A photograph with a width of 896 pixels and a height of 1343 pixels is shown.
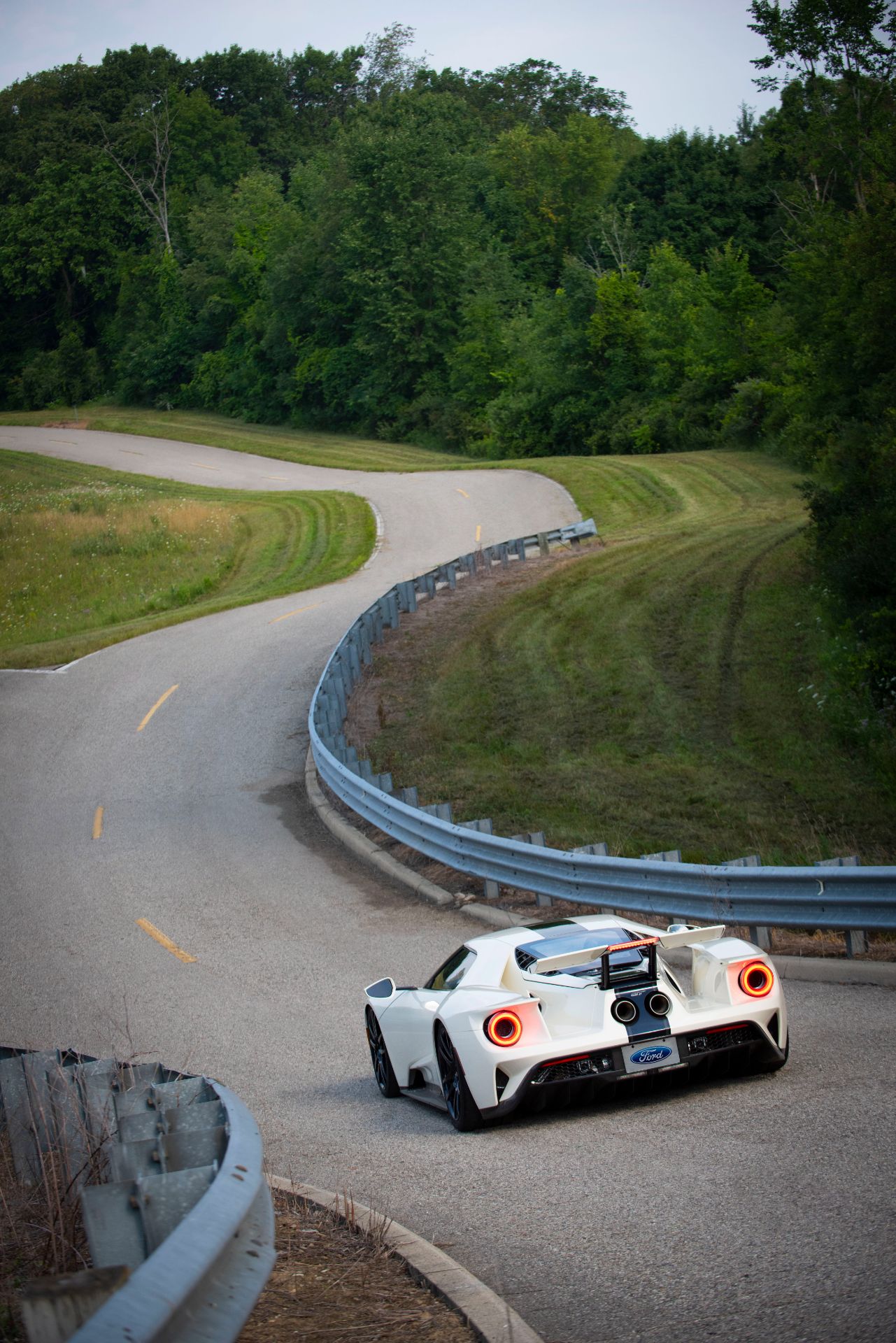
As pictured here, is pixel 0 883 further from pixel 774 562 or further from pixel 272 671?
pixel 774 562

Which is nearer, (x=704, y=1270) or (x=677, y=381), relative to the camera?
(x=704, y=1270)

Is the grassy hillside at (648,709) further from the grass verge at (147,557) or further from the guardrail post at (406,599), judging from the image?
the grass verge at (147,557)

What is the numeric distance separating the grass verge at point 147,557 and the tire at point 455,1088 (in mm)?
25343

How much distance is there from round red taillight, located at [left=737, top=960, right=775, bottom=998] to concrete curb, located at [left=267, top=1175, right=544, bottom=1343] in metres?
2.36

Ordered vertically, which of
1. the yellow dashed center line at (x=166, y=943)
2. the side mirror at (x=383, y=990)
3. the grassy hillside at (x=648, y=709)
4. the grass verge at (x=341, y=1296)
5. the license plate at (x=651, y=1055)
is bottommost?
the yellow dashed center line at (x=166, y=943)

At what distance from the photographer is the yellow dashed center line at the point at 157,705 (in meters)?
24.9

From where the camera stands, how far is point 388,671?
24.8m

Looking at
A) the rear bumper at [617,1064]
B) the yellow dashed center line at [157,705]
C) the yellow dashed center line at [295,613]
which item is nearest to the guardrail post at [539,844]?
the rear bumper at [617,1064]

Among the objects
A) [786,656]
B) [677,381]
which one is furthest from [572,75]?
[786,656]

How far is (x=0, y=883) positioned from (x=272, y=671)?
459 inches

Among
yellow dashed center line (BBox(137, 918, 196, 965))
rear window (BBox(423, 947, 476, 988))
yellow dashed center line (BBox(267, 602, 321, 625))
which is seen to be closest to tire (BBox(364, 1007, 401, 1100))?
rear window (BBox(423, 947, 476, 988))

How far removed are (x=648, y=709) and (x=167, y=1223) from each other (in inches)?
661

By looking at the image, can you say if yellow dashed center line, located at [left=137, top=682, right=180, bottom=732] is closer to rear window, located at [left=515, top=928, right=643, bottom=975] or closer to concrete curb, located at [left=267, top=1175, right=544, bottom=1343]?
rear window, located at [left=515, top=928, right=643, bottom=975]

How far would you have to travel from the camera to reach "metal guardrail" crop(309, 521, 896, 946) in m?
8.85
